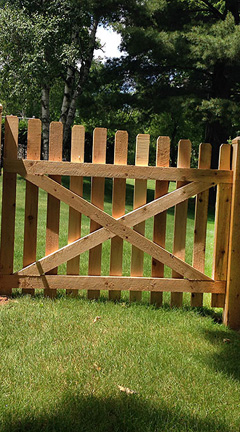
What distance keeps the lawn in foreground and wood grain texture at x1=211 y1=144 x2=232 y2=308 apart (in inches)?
20.0

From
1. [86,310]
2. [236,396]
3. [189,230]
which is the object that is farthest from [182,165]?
[189,230]

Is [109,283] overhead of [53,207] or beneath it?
beneath

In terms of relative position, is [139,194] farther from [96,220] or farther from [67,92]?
[67,92]

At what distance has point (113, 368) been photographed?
291 centimetres

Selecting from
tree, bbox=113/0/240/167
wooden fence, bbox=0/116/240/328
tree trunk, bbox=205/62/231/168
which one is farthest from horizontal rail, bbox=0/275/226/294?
tree trunk, bbox=205/62/231/168

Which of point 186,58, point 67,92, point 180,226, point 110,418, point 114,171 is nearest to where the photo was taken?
point 110,418

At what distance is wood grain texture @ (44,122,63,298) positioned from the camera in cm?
408

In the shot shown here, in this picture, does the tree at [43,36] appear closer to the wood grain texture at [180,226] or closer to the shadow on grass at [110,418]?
the wood grain texture at [180,226]

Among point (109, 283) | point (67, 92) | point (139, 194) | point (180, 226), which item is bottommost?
point (109, 283)

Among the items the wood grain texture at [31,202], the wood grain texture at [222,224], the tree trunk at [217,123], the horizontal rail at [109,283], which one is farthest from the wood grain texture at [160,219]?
the tree trunk at [217,123]

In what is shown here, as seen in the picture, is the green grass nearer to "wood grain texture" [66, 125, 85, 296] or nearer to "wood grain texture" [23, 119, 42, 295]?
"wood grain texture" [66, 125, 85, 296]

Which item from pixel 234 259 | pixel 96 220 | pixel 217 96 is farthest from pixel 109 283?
pixel 217 96

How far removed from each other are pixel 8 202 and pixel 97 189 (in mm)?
860

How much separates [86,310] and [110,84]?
16259 millimetres
